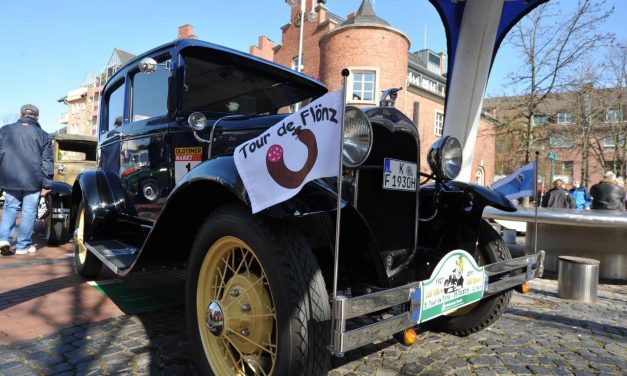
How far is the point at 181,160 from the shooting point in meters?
3.14

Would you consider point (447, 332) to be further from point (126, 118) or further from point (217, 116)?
point (126, 118)

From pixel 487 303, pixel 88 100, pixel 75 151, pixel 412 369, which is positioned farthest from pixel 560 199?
pixel 88 100

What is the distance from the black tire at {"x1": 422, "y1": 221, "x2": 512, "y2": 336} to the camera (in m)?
2.90

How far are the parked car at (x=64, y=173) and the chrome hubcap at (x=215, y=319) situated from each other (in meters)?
4.90

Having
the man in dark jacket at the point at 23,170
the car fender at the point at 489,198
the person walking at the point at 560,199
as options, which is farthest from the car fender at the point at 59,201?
the person walking at the point at 560,199

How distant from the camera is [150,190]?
3518 millimetres

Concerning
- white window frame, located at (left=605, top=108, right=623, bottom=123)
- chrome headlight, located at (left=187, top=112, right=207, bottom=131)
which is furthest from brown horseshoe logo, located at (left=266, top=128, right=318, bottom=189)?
white window frame, located at (left=605, top=108, right=623, bottom=123)

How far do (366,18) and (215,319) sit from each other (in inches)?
924

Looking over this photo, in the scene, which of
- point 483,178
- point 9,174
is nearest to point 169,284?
point 9,174

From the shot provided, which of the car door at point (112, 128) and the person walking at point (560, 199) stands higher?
the car door at point (112, 128)

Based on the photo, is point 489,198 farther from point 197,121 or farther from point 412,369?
point 197,121

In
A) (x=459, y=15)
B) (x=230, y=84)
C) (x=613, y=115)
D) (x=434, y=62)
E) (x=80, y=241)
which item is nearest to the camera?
(x=230, y=84)

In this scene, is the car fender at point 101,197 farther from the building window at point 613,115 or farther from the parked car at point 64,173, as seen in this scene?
the building window at point 613,115

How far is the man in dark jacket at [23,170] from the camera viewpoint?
525 cm
